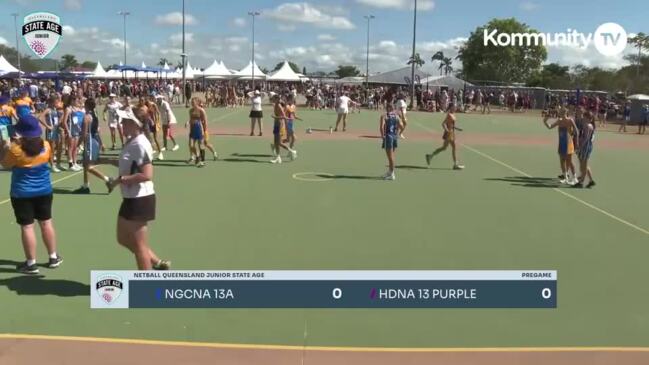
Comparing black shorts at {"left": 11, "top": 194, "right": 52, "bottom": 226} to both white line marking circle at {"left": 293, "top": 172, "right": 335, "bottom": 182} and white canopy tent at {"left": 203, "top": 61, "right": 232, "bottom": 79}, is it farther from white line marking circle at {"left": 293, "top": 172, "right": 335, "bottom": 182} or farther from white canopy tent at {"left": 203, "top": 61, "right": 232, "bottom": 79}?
white canopy tent at {"left": 203, "top": 61, "right": 232, "bottom": 79}

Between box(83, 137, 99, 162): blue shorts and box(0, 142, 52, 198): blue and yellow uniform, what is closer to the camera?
box(0, 142, 52, 198): blue and yellow uniform

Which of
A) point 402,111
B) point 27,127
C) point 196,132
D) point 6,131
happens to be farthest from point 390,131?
point 402,111

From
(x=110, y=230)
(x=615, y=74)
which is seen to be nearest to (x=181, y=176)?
(x=110, y=230)

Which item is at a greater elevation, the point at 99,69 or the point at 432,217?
the point at 99,69

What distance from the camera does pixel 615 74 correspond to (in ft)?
281

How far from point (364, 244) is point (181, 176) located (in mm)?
6787

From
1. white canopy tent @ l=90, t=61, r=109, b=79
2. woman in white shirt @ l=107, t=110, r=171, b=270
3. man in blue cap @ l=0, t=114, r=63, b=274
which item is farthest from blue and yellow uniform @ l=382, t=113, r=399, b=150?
white canopy tent @ l=90, t=61, r=109, b=79

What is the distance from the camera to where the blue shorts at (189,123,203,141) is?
49.1ft

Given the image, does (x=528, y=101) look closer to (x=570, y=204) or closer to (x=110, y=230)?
(x=570, y=204)

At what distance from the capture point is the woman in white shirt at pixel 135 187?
18.2 ft

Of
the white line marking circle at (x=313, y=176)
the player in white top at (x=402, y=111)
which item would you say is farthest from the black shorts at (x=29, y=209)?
the player in white top at (x=402, y=111)

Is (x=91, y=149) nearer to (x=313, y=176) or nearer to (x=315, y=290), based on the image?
(x=313, y=176)

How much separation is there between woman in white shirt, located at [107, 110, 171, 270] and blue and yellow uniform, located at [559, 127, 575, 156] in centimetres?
1049

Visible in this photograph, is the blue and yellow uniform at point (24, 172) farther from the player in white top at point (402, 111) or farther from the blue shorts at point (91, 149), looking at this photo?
the player in white top at point (402, 111)
